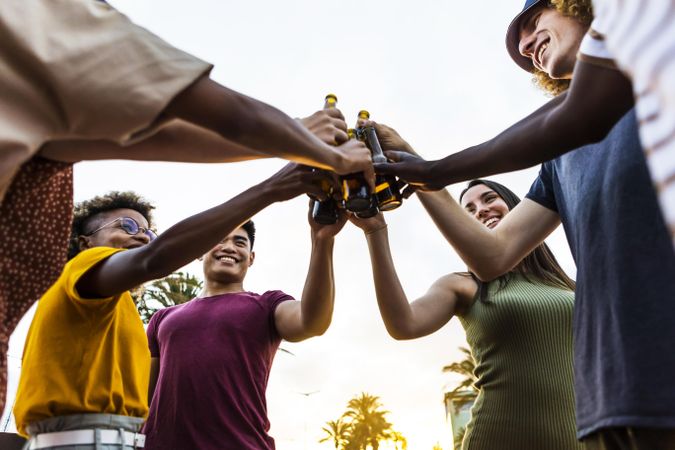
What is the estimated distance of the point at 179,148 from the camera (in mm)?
2016

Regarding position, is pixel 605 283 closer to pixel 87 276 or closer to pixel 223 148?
pixel 223 148

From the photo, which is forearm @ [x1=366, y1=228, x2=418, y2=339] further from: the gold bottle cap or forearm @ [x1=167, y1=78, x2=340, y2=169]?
forearm @ [x1=167, y1=78, x2=340, y2=169]

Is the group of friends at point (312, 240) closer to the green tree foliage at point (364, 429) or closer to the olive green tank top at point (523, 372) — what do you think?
the olive green tank top at point (523, 372)

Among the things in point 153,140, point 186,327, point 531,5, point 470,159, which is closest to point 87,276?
point 153,140

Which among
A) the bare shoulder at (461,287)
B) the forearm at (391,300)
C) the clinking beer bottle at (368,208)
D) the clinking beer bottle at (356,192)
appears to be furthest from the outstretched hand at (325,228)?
the bare shoulder at (461,287)

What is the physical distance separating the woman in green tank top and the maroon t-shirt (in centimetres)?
106

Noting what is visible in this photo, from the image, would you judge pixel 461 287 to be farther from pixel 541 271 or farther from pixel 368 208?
pixel 368 208

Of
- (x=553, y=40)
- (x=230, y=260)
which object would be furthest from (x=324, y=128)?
(x=230, y=260)

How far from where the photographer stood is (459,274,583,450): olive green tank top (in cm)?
266

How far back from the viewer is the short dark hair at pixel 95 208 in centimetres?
376

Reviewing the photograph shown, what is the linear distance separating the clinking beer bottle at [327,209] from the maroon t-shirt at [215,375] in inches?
35.7

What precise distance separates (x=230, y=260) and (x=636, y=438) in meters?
3.46

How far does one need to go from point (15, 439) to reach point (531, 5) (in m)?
4.68

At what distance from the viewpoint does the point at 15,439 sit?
169 inches
